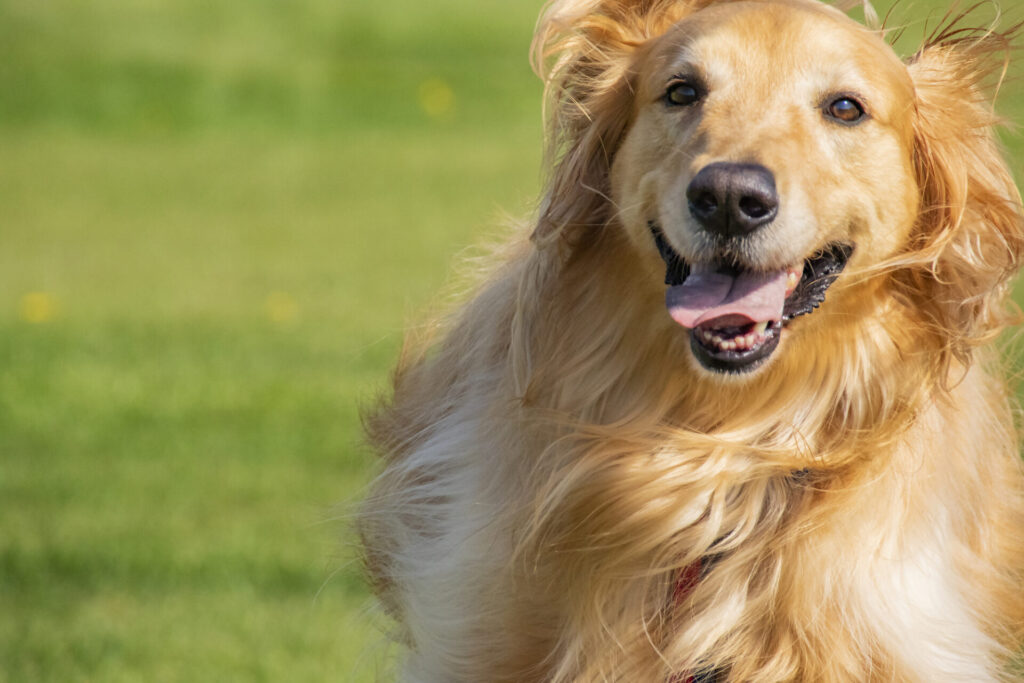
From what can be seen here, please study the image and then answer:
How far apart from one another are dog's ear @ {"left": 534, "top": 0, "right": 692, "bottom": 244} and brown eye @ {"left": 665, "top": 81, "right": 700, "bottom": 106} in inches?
7.0

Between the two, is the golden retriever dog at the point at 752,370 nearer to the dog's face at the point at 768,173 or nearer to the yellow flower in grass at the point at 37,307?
the dog's face at the point at 768,173

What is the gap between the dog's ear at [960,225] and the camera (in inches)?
126

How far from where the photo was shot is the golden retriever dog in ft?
10.1

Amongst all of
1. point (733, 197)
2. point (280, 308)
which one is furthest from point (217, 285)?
point (733, 197)

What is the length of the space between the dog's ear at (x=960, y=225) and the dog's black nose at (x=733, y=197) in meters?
0.44

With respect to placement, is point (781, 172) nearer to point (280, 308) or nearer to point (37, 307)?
point (280, 308)

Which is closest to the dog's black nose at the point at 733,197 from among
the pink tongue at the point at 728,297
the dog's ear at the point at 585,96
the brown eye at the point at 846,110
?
the pink tongue at the point at 728,297

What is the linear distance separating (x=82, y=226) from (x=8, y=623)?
8227 millimetres

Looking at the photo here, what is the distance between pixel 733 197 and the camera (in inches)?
116

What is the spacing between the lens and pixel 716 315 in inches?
121

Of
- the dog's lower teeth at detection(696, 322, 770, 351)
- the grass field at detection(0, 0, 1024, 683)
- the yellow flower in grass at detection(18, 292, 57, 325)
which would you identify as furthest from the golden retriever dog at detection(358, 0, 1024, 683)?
the yellow flower in grass at detection(18, 292, 57, 325)

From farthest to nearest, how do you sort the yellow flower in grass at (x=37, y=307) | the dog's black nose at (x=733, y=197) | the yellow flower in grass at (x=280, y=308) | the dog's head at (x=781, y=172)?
the yellow flower in grass at (x=280, y=308) → the yellow flower in grass at (x=37, y=307) → the dog's head at (x=781, y=172) → the dog's black nose at (x=733, y=197)

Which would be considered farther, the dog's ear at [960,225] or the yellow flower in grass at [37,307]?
the yellow flower in grass at [37,307]

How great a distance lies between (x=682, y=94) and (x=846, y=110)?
36cm
